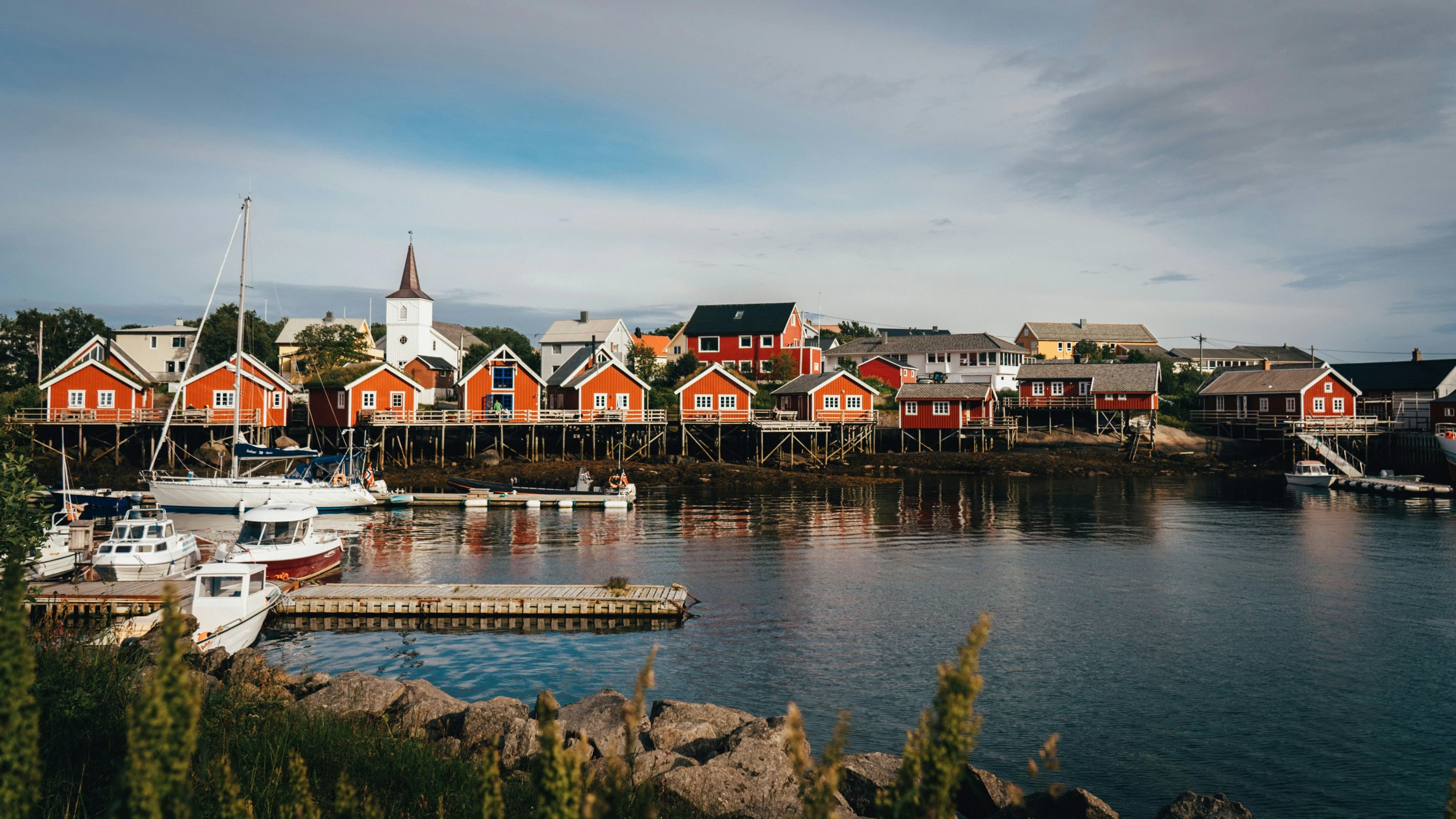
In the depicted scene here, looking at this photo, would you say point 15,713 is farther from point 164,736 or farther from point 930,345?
point 930,345

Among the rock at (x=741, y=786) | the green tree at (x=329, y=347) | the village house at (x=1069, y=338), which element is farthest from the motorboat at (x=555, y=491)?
the village house at (x=1069, y=338)

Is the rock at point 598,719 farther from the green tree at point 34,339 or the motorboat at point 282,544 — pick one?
the green tree at point 34,339

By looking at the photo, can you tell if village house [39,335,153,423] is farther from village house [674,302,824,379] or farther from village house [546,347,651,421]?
village house [674,302,824,379]

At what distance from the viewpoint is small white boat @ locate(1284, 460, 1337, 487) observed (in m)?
60.8

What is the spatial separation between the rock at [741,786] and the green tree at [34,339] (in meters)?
88.8

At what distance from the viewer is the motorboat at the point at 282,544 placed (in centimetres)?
2745

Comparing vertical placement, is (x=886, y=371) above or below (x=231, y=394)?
above

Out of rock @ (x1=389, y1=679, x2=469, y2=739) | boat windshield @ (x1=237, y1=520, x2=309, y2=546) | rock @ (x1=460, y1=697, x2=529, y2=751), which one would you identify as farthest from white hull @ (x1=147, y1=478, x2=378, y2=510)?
rock @ (x1=460, y1=697, x2=529, y2=751)

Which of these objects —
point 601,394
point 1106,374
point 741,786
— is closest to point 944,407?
point 1106,374

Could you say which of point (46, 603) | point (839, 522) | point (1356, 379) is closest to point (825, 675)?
point (46, 603)

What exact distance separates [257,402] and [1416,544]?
6681 centimetres

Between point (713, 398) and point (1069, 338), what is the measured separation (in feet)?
281

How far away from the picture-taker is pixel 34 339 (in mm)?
81188

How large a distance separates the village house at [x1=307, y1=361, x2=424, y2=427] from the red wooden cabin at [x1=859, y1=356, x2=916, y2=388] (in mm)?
44197
